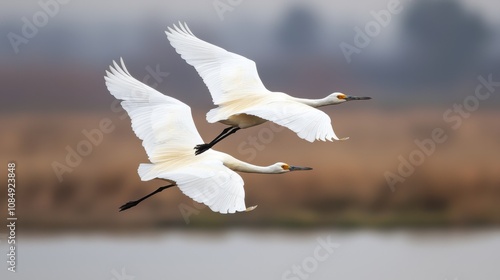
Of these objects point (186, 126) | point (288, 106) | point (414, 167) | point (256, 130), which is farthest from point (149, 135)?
point (414, 167)

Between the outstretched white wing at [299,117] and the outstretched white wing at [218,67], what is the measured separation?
0.48 metres

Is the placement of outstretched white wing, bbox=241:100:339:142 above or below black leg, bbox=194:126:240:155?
above

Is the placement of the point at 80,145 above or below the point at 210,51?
below

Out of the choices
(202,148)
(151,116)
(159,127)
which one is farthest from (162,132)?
(202,148)

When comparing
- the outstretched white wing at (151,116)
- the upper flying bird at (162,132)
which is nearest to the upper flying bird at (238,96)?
the upper flying bird at (162,132)

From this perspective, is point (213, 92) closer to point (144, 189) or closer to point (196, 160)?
point (196, 160)

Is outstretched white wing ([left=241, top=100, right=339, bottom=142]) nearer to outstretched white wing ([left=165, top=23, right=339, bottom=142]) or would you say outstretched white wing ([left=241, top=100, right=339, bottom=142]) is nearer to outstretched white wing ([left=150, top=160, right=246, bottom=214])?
outstretched white wing ([left=165, top=23, right=339, bottom=142])

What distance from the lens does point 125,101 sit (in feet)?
34.3

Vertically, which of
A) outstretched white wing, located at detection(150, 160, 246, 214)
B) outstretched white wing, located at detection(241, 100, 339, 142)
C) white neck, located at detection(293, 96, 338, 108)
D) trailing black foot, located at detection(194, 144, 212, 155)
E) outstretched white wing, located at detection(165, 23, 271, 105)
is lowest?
outstretched white wing, located at detection(150, 160, 246, 214)

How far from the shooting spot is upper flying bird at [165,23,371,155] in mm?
9266

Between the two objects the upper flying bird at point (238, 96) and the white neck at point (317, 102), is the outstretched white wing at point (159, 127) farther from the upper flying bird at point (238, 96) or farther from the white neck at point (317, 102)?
the white neck at point (317, 102)

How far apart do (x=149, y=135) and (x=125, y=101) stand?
0.30 metres

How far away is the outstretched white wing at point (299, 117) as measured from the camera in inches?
341

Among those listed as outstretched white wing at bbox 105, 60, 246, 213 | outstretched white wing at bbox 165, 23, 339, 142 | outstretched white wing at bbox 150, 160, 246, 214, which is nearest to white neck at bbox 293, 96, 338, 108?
outstretched white wing at bbox 165, 23, 339, 142
